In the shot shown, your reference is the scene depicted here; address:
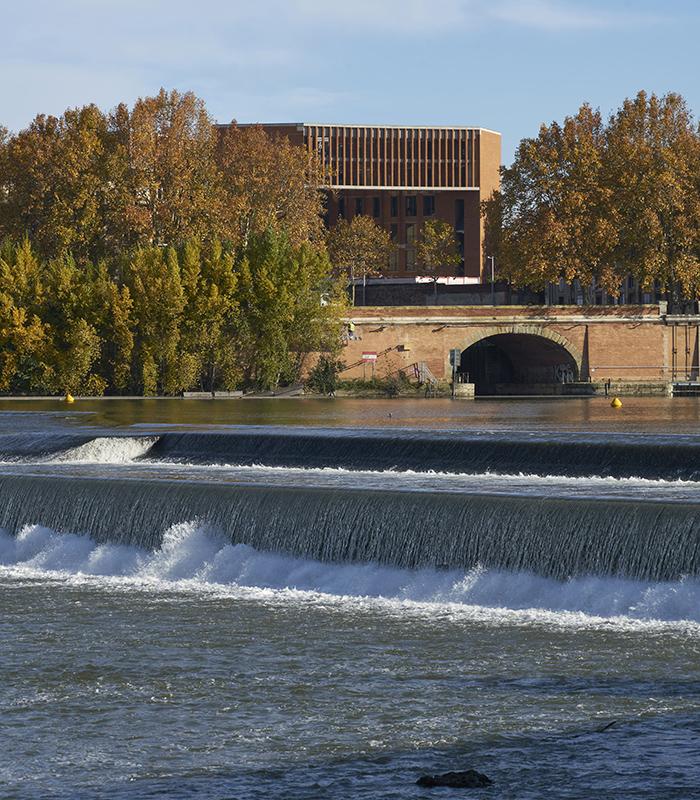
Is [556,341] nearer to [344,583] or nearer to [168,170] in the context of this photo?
[168,170]

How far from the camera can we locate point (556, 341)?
82.6 meters

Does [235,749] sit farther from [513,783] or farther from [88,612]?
[88,612]

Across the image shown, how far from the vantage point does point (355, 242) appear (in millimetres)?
112250

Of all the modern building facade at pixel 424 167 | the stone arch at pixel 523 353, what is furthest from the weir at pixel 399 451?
the modern building facade at pixel 424 167

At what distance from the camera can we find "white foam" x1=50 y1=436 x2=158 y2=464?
35219 mm

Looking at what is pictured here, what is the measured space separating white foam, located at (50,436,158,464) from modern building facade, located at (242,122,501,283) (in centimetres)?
9611

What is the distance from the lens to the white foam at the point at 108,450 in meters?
35.2

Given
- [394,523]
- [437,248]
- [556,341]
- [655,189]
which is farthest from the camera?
[437,248]

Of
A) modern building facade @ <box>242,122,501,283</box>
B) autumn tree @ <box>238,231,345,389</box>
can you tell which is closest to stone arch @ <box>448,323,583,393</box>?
autumn tree @ <box>238,231,345,389</box>

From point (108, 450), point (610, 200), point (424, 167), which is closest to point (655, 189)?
point (610, 200)

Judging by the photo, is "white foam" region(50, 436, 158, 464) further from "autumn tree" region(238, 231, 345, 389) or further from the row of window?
the row of window

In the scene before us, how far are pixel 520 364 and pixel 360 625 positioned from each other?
245 feet

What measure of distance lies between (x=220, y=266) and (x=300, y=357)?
669 cm

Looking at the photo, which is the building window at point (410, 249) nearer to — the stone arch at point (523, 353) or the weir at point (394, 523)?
the stone arch at point (523, 353)
